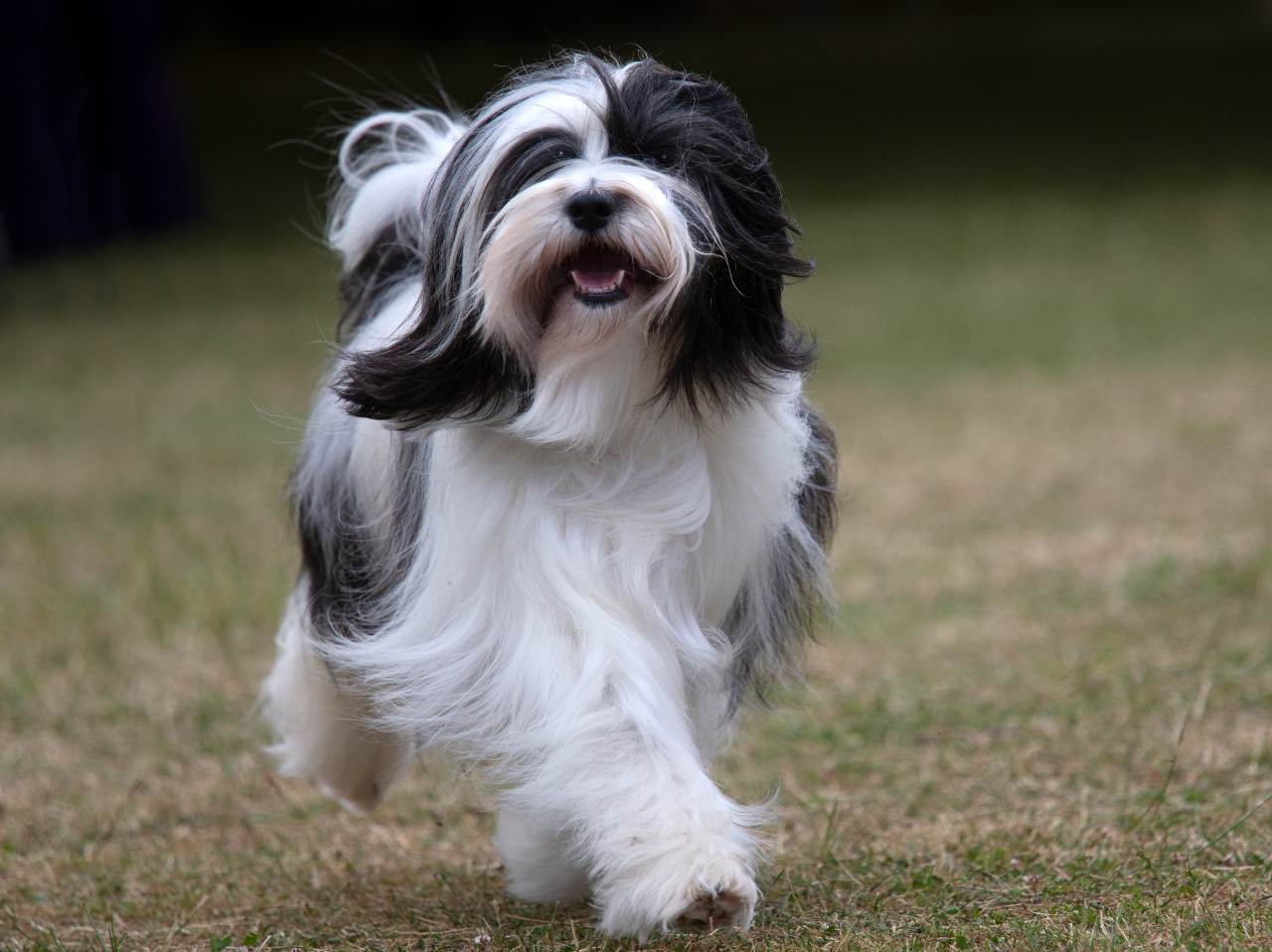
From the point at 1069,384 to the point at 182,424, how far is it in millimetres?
4197

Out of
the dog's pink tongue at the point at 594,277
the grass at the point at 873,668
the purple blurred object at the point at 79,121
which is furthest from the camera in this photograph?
the purple blurred object at the point at 79,121

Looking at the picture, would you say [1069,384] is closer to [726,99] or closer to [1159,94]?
[726,99]

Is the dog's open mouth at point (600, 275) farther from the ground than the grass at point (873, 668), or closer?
farther from the ground

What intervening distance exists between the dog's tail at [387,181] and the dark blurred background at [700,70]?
2814mm

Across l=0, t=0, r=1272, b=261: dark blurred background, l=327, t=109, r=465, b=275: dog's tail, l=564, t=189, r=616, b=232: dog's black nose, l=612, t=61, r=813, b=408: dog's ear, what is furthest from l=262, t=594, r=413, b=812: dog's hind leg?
l=0, t=0, r=1272, b=261: dark blurred background

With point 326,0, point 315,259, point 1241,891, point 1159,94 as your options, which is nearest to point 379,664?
point 1241,891

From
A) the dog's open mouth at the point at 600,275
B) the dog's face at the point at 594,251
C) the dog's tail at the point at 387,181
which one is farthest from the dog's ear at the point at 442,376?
the dog's tail at the point at 387,181

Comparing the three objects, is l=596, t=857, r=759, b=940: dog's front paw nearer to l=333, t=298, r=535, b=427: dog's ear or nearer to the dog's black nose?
l=333, t=298, r=535, b=427: dog's ear

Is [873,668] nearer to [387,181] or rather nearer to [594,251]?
[387,181]

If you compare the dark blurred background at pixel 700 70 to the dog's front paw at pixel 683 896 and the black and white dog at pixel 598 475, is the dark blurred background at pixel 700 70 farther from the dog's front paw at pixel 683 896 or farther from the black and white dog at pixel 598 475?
the dog's front paw at pixel 683 896

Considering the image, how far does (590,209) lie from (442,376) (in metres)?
0.39

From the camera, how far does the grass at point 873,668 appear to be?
10.6ft

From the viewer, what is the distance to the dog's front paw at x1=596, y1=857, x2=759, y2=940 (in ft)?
8.74

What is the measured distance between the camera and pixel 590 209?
2.68m
